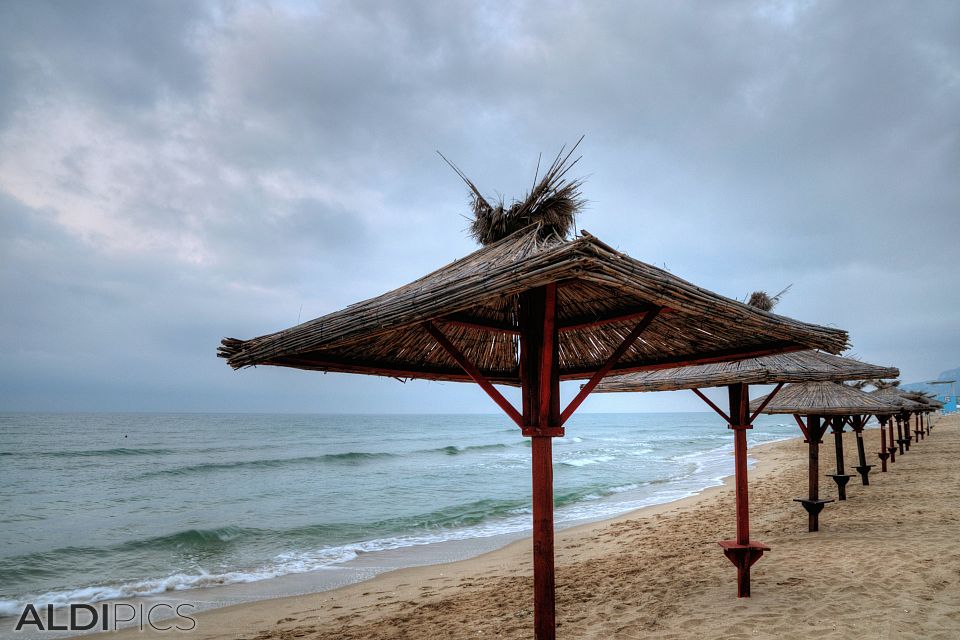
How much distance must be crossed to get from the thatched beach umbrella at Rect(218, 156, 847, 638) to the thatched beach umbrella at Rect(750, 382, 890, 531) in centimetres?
398

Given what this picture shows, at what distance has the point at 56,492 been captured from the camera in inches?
732

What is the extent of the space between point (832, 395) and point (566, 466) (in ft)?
60.9

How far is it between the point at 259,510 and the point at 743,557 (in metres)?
14.2

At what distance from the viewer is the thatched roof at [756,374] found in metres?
5.28

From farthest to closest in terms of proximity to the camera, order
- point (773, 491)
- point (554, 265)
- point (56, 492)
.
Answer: point (56, 492), point (773, 491), point (554, 265)

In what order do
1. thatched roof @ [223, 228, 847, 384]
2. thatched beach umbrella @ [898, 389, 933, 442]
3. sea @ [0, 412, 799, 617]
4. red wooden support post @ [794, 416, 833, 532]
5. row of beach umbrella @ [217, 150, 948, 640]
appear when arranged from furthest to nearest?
thatched beach umbrella @ [898, 389, 933, 442], sea @ [0, 412, 799, 617], red wooden support post @ [794, 416, 833, 532], row of beach umbrella @ [217, 150, 948, 640], thatched roof @ [223, 228, 847, 384]

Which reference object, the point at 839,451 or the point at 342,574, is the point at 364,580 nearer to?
the point at 342,574

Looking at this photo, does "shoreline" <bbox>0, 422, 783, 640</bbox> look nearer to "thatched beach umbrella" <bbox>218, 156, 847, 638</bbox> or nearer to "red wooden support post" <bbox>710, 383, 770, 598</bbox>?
"thatched beach umbrella" <bbox>218, 156, 847, 638</bbox>

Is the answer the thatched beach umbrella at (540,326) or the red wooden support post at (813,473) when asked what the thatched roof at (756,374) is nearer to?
the thatched beach umbrella at (540,326)

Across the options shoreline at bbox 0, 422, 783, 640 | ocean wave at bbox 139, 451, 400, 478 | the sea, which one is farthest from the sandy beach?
ocean wave at bbox 139, 451, 400, 478

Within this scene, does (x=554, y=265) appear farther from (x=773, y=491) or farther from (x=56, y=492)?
(x=56, y=492)

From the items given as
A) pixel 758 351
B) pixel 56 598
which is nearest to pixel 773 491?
pixel 758 351

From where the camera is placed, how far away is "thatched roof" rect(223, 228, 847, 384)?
8.52 feet

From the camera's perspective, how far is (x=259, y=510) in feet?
51.0
